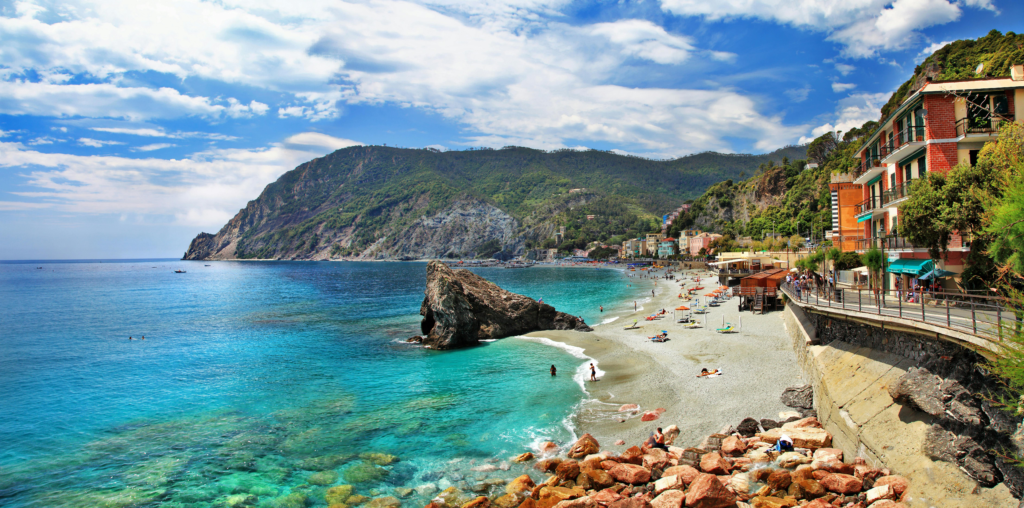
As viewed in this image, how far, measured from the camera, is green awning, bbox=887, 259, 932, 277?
18.8 meters

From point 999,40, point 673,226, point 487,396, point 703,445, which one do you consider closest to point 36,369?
point 487,396

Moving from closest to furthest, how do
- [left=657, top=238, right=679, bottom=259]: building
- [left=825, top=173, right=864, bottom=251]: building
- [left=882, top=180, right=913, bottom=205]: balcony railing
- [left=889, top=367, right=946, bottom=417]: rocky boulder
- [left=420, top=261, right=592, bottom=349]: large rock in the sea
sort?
[left=889, top=367, right=946, bottom=417]: rocky boulder → [left=882, top=180, right=913, bottom=205]: balcony railing → [left=420, top=261, right=592, bottom=349]: large rock in the sea → [left=825, top=173, right=864, bottom=251]: building → [left=657, top=238, right=679, bottom=259]: building

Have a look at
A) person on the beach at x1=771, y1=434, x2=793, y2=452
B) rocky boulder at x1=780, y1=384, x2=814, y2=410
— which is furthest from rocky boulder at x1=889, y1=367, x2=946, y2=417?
rocky boulder at x1=780, y1=384, x2=814, y2=410

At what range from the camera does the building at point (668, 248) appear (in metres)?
157

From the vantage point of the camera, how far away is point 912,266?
1942cm

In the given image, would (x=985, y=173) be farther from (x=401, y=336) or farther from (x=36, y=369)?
(x=36, y=369)

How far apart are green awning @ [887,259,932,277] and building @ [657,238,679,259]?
453ft

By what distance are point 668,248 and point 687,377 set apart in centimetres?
14603

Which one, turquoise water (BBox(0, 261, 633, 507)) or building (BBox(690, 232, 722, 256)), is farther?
building (BBox(690, 232, 722, 256))

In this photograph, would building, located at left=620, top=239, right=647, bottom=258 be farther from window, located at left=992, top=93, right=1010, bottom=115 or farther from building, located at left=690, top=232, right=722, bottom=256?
window, located at left=992, top=93, right=1010, bottom=115

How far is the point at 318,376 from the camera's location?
996 inches

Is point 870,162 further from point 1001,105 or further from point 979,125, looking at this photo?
point 979,125

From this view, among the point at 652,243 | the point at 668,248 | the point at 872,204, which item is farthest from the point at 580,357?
the point at 652,243

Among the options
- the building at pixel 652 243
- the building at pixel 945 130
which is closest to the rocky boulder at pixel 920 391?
the building at pixel 945 130
